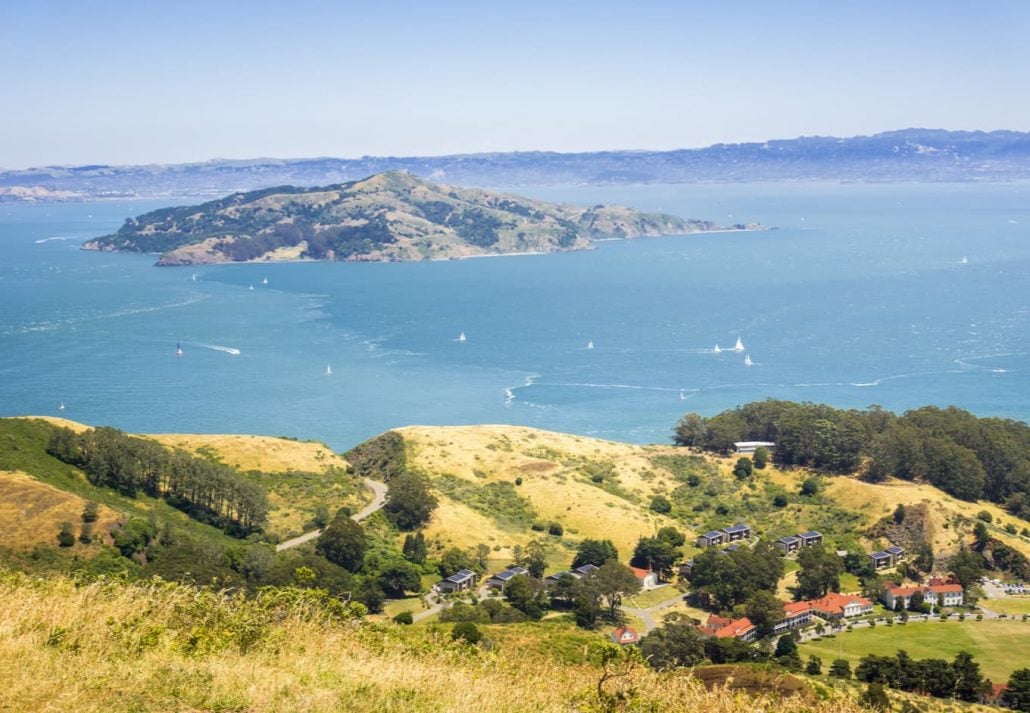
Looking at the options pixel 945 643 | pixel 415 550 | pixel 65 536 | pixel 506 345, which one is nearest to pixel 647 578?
pixel 415 550

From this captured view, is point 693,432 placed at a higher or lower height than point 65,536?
lower

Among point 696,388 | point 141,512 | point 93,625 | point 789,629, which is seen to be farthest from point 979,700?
point 696,388

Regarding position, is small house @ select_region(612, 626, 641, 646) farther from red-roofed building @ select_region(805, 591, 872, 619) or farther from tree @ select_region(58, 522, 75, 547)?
tree @ select_region(58, 522, 75, 547)

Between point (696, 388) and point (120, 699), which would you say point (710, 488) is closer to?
point (696, 388)

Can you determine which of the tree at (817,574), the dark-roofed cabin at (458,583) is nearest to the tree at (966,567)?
the tree at (817,574)

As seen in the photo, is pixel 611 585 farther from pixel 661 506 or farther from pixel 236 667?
pixel 236 667

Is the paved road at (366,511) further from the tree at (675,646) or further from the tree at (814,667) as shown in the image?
the tree at (814,667)
